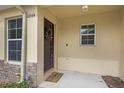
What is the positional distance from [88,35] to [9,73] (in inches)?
154

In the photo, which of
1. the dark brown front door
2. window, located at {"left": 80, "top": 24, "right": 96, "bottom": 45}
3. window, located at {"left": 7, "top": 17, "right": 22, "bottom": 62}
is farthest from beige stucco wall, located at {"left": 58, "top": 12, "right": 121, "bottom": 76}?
window, located at {"left": 7, "top": 17, "right": 22, "bottom": 62}

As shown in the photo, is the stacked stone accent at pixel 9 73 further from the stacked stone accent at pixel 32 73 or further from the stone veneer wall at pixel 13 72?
the stacked stone accent at pixel 32 73

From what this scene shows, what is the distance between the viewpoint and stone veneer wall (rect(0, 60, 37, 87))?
426cm

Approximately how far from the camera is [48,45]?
5574mm

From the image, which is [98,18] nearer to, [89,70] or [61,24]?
[61,24]

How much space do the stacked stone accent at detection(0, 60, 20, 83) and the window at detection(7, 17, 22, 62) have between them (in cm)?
29

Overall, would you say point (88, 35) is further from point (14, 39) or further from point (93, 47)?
point (14, 39)

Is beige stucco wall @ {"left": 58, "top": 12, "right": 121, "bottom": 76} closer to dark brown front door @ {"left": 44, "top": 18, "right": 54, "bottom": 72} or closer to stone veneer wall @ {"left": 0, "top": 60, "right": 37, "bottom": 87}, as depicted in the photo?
dark brown front door @ {"left": 44, "top": 18, "right": 54, "bottom": 72}

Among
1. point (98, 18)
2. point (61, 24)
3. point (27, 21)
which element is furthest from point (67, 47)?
point (27, 21)

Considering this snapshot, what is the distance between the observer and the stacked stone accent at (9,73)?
4.68m

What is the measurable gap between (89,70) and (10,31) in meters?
3.99

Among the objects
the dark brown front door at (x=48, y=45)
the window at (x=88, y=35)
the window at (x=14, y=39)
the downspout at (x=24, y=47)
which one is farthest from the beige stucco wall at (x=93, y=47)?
the downspout at (x=24, y=47)

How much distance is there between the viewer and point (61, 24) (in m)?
6.70

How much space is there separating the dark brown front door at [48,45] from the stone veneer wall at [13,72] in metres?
0.94
